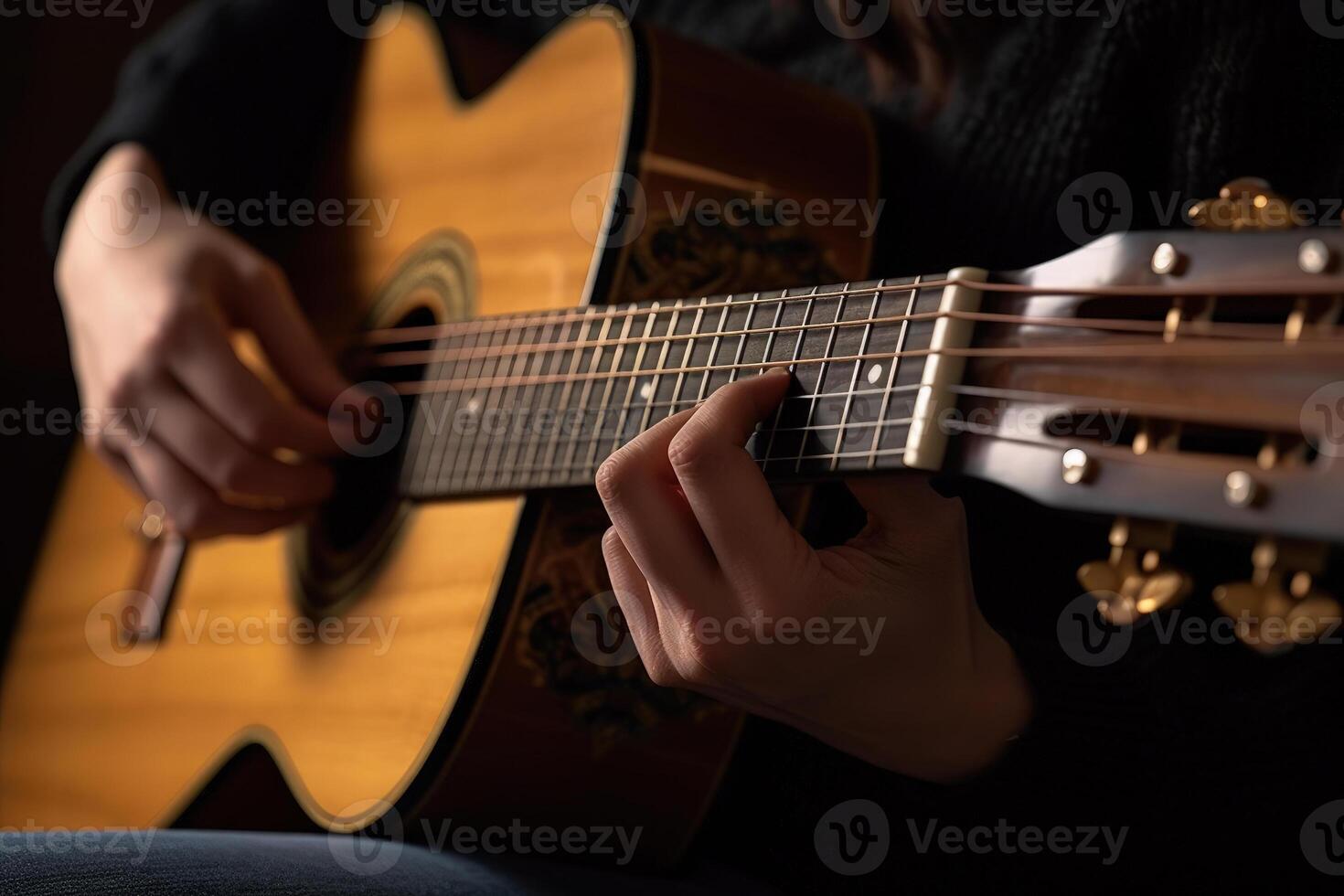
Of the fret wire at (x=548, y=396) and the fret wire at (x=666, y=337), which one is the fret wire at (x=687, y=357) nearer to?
the fret wire at (x=666, y=337)

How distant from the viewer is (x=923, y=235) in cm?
86

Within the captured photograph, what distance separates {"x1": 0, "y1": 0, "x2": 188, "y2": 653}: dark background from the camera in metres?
1.67

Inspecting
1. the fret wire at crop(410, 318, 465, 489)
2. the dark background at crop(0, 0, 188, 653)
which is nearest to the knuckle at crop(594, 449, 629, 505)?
the fret wire at crop(410, 318, 465, 489)

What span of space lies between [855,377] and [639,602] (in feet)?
0.55

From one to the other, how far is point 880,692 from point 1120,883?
0.69ft

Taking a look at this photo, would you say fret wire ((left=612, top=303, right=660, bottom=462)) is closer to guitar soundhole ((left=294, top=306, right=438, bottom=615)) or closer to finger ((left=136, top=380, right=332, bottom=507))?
guitar soundhole ((left=294, top=306, right=438, bottom=615))

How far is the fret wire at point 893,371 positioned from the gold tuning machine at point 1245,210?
0.13m

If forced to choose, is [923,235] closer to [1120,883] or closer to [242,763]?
[1120,883]

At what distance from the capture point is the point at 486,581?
0.80 metres

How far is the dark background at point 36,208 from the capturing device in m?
1.67

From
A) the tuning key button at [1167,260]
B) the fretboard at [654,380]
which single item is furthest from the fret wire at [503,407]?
the tuning key button at [1167,260]

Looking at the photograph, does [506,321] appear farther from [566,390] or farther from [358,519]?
[358,519]

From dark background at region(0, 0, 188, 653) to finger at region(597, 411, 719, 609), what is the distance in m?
1.35

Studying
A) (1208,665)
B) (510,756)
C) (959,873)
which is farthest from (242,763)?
(1208,665)
